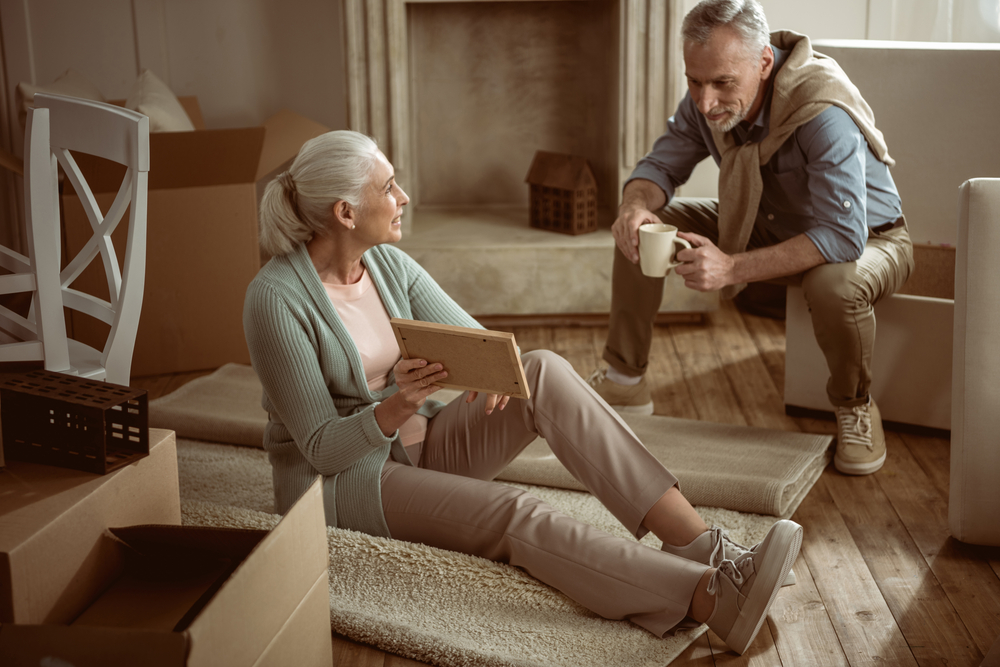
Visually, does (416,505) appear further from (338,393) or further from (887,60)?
(887,60)

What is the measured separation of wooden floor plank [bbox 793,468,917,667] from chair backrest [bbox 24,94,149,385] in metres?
1.31

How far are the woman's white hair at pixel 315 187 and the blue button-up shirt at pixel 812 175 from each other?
41.0 inches

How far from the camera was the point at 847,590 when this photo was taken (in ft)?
5.33

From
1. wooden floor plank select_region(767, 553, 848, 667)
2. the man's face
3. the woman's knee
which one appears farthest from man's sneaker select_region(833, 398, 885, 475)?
the woman's knee

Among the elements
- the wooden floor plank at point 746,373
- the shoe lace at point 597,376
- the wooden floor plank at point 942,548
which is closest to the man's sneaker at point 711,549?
the wooden floor plank at point 942,548

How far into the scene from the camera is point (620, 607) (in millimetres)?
1434

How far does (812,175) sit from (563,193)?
4.05 feet

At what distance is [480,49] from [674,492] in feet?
8.12

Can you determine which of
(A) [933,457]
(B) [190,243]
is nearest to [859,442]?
(A) [933,457]

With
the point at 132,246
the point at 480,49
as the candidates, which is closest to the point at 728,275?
the point at 132,246

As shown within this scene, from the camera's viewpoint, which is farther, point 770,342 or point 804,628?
point 770,342

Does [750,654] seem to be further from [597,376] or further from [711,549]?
[597,376]

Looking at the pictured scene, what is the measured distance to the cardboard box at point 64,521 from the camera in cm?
110

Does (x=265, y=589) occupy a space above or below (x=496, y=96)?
below
